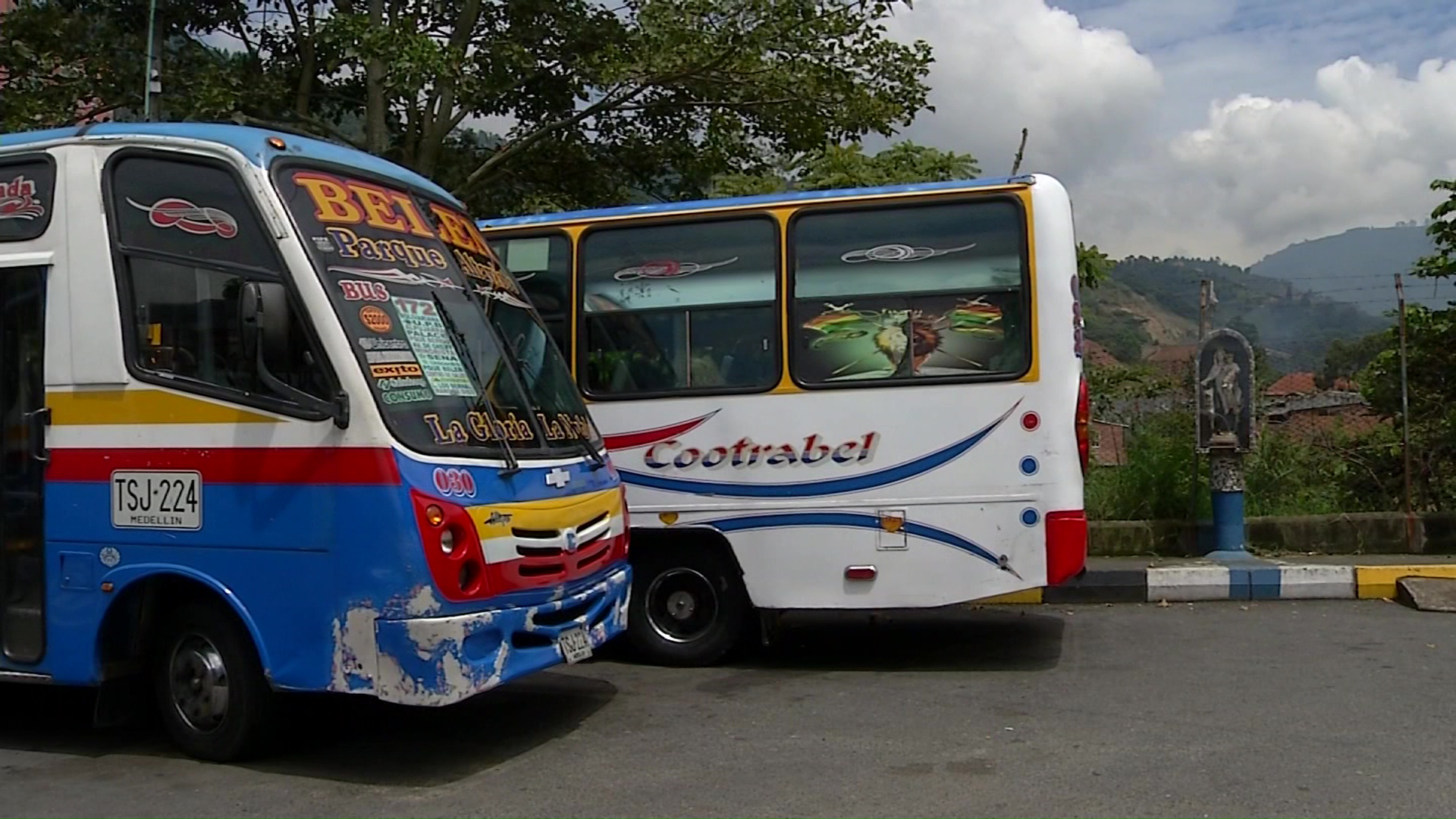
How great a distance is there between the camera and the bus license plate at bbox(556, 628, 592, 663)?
5853mm

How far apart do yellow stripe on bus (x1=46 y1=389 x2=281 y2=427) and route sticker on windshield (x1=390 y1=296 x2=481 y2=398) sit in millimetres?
654

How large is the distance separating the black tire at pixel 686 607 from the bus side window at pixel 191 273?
115 inches

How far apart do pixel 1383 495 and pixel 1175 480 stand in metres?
2.02

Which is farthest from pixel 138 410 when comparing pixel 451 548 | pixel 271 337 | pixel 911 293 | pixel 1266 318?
pixel 1266 318

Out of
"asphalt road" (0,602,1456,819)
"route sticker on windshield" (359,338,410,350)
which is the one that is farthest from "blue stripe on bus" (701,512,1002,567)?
"route sticker on windshield" (359,338,410,350)

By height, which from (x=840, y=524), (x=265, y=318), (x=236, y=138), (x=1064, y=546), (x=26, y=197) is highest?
(x=236, y=138)

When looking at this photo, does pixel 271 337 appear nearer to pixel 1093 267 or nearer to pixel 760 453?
pixel 760 453

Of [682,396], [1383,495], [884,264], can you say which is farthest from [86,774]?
[1383,495]

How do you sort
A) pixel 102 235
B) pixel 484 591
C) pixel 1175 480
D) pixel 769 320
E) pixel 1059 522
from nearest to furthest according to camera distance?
pixel 484 591 → pixel 102 235 → pixel 1059 522 → pixel 769 320 → pixel 1175 480

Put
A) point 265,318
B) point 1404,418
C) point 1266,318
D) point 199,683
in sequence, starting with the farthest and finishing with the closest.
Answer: point 1266,318 < point 1404,418 < point 199,683 < point 265,318

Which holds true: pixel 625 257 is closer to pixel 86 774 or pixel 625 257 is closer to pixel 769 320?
pixel 769 320

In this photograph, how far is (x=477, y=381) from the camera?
5.86 m

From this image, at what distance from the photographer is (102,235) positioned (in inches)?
229

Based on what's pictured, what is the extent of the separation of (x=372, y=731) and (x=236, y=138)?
2.87 m
